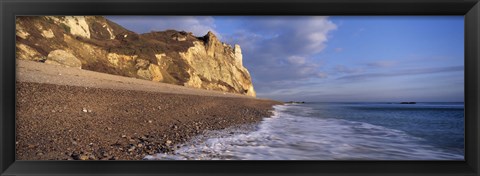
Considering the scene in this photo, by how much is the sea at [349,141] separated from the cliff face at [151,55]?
2.33 meters

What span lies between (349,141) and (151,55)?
27.9 feet

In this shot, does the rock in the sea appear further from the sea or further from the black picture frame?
the sea

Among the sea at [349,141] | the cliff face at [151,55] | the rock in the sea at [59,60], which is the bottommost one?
the sea at [349,141]

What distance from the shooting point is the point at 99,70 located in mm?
6895

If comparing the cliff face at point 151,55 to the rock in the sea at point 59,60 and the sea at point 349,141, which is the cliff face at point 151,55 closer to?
the rock in the sea at point 59,60

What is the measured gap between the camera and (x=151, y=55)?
9266 mm
